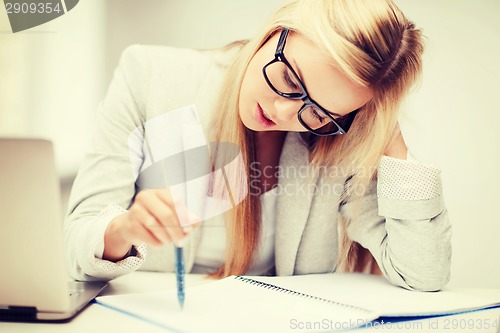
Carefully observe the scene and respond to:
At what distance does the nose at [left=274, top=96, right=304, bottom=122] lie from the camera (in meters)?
0.76

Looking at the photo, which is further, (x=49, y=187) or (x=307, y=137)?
(x=307, y=137)

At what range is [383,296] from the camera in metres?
0.75

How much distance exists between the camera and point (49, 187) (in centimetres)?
52

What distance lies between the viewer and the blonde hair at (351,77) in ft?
2.39

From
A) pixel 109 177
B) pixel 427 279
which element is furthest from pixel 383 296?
pixel 109 177

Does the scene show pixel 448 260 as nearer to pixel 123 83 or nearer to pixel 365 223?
pixel 365 223

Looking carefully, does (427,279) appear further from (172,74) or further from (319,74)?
(172,74)

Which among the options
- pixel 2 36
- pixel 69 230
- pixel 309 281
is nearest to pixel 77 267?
pixel 69 230

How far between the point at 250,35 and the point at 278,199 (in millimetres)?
298

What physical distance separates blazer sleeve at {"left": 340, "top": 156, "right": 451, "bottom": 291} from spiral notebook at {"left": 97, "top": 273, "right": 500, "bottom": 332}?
→ 29 millimetres

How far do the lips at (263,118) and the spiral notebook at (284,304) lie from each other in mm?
236

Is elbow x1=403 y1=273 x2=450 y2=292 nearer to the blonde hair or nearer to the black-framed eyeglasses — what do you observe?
the blonde hair

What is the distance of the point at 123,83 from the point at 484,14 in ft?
2.06

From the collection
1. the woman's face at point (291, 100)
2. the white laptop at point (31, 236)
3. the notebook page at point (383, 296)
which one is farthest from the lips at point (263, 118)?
the white laptop at point (31, 236)
